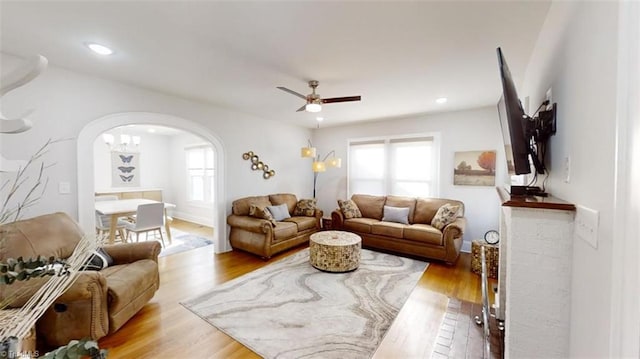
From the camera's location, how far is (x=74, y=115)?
2.82m

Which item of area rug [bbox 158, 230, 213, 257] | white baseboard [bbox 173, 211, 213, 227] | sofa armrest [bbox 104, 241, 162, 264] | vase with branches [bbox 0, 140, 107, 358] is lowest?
area rug [bbox 158, 230, 213, 257]

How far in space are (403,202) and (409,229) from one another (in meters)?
0.87

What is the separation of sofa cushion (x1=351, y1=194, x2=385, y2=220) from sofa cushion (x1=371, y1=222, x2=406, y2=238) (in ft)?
1.92

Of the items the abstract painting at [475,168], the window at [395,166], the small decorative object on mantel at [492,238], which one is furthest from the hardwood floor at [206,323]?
the window at [395,166]

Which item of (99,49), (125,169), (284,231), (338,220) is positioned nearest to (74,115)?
(99,49)

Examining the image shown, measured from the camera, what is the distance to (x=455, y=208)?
399 centimetres

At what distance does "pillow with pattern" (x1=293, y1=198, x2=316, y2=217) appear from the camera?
5.10 meters

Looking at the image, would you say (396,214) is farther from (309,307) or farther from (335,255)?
(309,307)

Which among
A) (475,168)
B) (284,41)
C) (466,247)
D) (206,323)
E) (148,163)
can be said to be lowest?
(206,323)

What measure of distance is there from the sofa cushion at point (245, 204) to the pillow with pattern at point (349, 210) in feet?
4.86

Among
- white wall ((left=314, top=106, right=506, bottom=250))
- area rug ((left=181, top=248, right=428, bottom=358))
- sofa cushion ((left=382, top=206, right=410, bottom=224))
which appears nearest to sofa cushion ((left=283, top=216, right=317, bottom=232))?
area rug ((left=181, top=248, right=428, bottom=358))

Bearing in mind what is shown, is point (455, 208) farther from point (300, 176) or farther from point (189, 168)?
point (189, 168)

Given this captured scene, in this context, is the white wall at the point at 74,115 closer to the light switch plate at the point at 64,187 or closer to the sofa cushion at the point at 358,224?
the light switch plate at the point at 64,187

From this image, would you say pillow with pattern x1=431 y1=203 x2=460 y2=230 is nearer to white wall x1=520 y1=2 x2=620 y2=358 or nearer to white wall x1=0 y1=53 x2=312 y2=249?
white wall x1=520 y1=2 x2=620 y2=358
